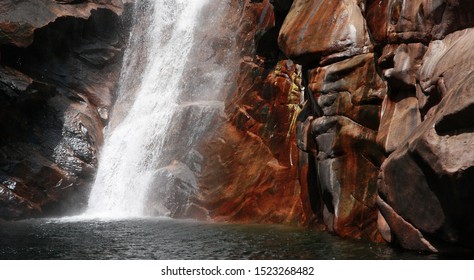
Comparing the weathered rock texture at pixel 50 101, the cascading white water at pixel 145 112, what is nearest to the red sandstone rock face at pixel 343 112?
the cascading white water at pixel 145 112

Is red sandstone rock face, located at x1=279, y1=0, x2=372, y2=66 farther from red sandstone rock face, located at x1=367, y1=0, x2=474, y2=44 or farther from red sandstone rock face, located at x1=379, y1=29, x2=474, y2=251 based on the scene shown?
red sandstone rock face, located at x1=379, y1=29, x2=474, y2=251

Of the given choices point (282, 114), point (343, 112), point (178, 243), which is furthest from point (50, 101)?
point (343, 112)

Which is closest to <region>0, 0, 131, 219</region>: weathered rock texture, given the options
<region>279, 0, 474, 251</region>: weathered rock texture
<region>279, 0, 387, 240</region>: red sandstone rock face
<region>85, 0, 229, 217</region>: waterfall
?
<region>85, 0, 229, 217</region>: waterfall

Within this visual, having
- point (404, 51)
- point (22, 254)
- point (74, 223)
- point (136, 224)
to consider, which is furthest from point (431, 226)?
point (74, 223)

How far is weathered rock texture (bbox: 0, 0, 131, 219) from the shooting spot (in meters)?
28.6

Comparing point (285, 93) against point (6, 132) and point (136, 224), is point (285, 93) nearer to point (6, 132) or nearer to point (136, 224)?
point (136, 224)

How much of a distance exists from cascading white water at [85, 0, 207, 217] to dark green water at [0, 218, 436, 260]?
6582 mm

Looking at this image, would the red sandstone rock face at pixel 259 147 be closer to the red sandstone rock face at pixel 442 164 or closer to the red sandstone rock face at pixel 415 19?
the red sandstone rock face at pixel 415 19

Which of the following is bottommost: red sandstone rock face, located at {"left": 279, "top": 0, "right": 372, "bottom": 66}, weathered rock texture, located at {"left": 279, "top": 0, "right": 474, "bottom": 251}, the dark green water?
the dark green water

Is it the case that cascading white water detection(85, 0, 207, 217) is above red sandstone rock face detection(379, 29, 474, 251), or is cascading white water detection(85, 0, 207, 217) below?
above

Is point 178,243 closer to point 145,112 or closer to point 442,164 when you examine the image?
point 442,164

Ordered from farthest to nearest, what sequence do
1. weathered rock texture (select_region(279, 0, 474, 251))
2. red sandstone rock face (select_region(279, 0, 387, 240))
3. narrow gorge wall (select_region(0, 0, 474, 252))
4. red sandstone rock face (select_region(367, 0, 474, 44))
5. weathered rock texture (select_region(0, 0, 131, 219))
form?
1. weathered rock texture (select_region(0, 0, 131, 219))
2. red sandstone rock face (select_region(279, 0, 387, 240))
3. red sandstone rock face (select_region(367, 0, 474, 44))
4. narrow gorge wall (select_region(0, 0, 474, 252))
5. weathered rock texture (select_region(279, 0, 474, 251))

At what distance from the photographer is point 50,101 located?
31859mm

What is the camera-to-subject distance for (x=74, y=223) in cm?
2333
